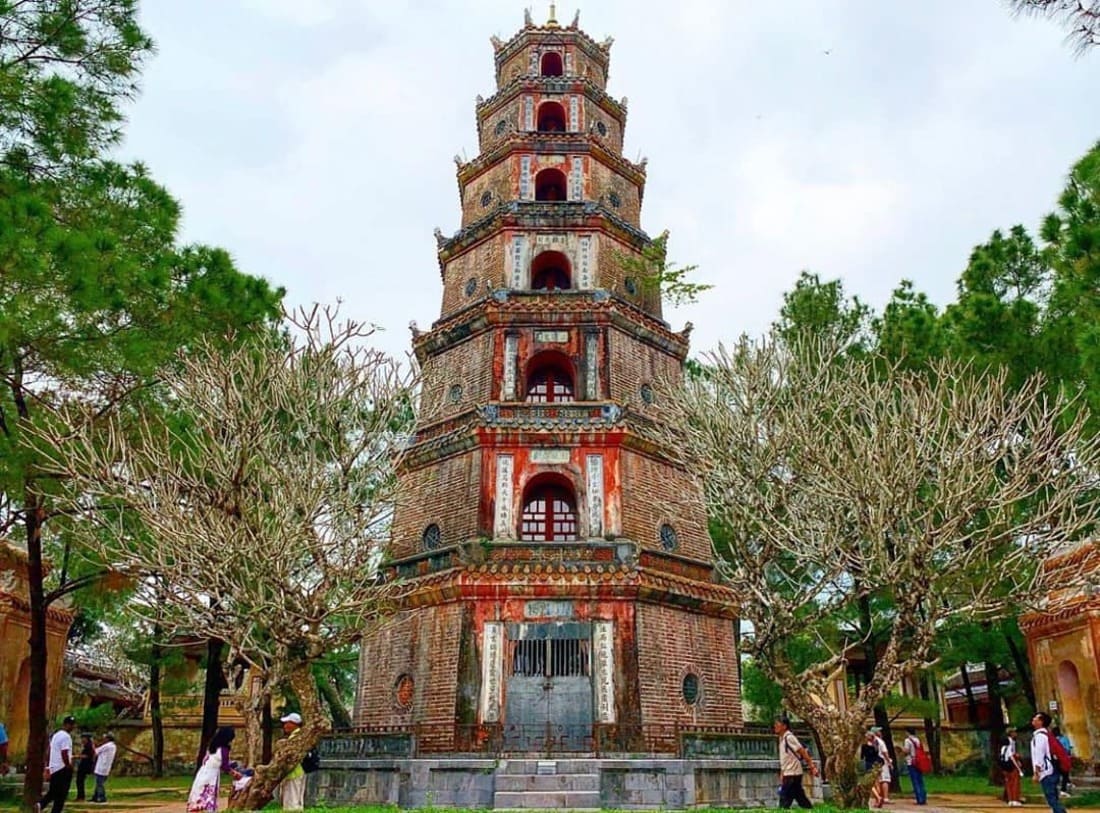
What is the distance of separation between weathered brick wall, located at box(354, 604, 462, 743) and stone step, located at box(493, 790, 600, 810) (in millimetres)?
2171

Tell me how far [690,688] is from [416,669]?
4501mm

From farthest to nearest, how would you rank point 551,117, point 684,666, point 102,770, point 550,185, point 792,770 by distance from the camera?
point 551,117 → point 550,185 → point 102,770 → point 684,666 → point 792,770

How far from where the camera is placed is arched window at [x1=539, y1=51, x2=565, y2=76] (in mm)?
21734

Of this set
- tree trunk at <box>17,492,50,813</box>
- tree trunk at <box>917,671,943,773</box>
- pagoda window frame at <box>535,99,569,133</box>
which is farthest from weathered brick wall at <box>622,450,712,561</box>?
tree trunk at <box>917,671,943,773</box>

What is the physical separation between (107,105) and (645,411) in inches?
400

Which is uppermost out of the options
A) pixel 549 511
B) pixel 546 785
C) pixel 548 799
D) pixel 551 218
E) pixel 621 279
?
pixel 551 218

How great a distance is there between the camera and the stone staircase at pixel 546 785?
12352 millimetres

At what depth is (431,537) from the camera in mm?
16703

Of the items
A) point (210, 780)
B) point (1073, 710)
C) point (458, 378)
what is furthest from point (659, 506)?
point (210, 780)

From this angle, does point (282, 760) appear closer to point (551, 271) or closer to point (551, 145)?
point (551, 271)

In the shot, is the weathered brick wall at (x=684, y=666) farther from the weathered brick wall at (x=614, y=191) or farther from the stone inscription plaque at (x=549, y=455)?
the weathered brick wall at (x=614, y=191)

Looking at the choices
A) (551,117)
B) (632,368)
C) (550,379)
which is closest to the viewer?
(632,368)

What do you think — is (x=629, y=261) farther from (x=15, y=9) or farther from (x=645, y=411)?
(x=15, y=9)

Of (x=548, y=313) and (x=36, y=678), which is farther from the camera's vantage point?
(x=548, y=313)
